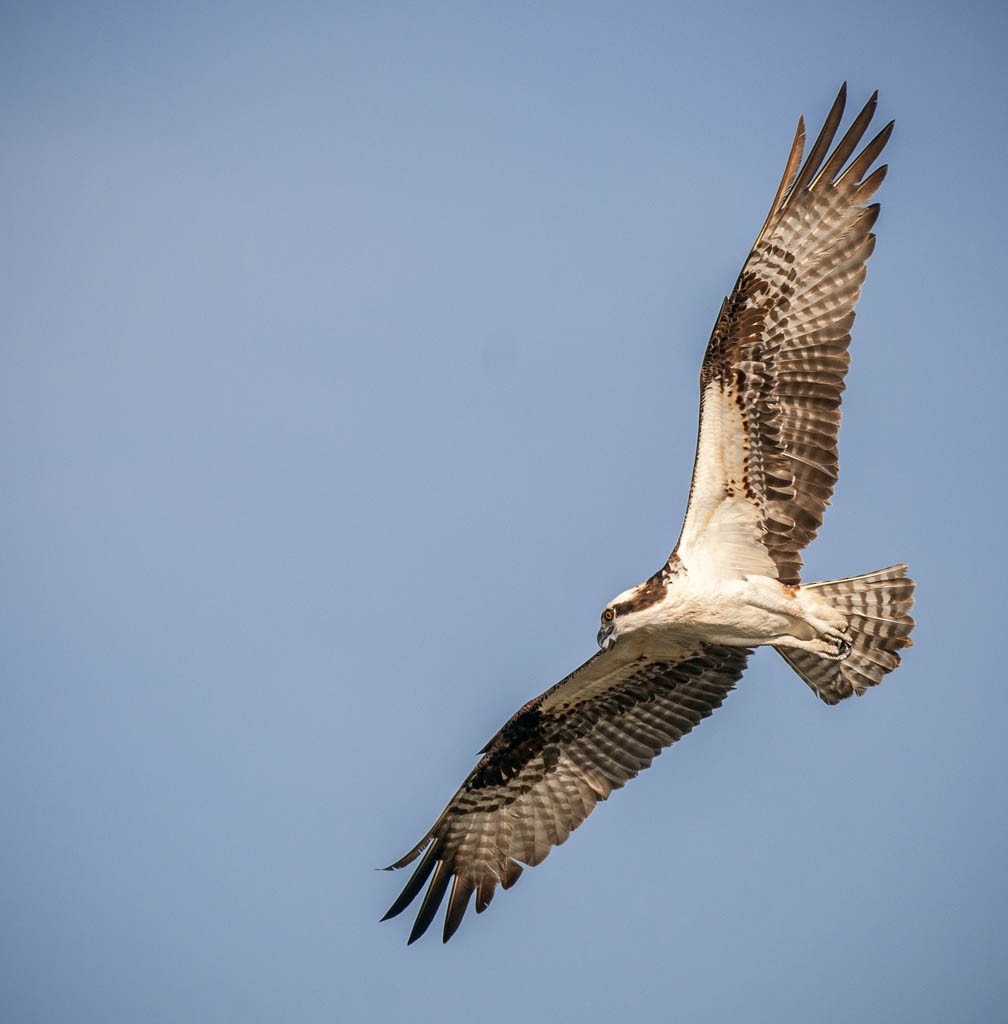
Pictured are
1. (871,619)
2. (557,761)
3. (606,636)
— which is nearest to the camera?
(606,636)

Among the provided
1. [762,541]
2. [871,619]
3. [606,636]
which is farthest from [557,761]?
[871,619]

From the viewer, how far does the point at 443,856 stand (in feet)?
38.1

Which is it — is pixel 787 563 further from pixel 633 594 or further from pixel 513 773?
pixel 513 773

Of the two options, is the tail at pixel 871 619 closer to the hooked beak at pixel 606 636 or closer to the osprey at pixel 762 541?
the osprey at pixel 762 541

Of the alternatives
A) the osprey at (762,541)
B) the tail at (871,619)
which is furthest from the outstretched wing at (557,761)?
the tail at (871,619)

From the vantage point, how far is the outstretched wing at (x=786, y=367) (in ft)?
34.5

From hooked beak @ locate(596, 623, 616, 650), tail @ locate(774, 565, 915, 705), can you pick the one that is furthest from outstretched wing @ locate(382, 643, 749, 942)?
tail @ locate(774, 565, 915, 705)

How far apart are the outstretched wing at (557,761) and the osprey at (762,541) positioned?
2cm

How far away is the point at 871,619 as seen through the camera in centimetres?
1116

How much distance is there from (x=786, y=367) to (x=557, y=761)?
12.1 feet

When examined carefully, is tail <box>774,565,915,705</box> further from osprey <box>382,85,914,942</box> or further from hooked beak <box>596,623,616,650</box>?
hooked beak <box>596,623,616,650</box>

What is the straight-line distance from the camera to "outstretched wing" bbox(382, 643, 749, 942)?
1148cm

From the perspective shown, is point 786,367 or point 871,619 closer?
point 786,367

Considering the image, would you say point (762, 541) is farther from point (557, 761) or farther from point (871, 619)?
point (557, 761)
